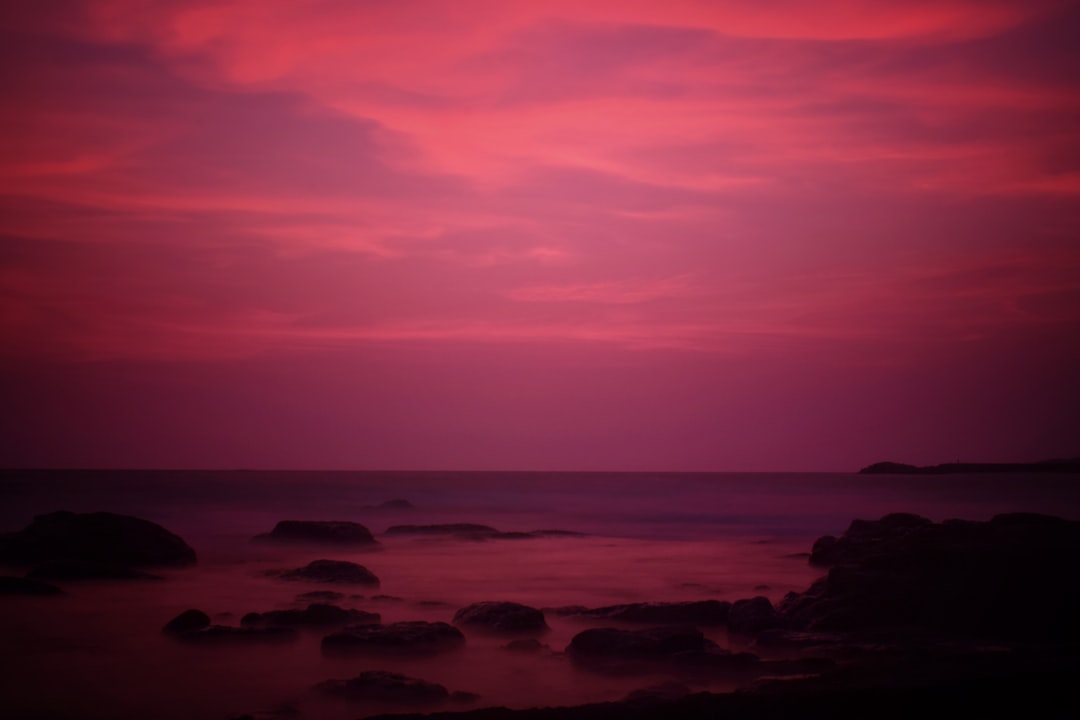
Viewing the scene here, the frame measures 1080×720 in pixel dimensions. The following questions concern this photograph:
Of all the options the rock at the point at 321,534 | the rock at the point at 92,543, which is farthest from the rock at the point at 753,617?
the rock at the point at 321,534

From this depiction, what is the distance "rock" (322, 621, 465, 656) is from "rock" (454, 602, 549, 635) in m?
1.28

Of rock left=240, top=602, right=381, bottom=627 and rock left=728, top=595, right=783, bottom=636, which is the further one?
rock left=240, top=602, right=381, bottom=627

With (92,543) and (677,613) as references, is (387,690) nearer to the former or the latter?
(677,613)

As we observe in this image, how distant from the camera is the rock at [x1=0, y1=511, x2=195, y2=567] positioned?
25.4m

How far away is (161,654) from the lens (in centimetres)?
1475

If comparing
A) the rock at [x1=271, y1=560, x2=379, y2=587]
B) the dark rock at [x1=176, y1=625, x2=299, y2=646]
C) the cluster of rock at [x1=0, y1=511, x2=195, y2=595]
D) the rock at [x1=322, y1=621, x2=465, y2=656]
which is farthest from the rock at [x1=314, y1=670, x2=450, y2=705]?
the cluster of rock at [x1=0, y1=511, x2=195, y2=595]

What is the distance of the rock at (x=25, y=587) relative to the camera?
65.3 ft

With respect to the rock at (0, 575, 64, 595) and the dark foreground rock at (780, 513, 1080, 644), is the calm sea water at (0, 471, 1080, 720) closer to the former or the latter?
the rock at (0, 575, 64, 595)

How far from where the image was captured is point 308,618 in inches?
657

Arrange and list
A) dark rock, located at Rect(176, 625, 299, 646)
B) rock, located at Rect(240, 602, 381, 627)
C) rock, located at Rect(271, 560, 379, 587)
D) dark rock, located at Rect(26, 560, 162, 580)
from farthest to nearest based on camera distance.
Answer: rock, located at Rect(271, 560, 379, 587)
dark rock, located at Rect(26, 560, 162, 580)
rock, located at Rect(240, 602, 381, 627)
dark rock, located at Rect(176, 625, 299, 646)

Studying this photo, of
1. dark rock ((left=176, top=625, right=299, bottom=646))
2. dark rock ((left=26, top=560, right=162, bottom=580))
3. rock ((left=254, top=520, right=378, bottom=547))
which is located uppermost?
dark rock ((left=26, top=560, right=162, bottom=580))

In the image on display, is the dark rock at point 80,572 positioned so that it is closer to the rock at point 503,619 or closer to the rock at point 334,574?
the rock at point 334,574

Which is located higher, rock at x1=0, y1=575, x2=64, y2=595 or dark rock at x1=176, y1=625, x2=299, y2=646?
rock at x1=0, y1=575, x2=64, y2=595

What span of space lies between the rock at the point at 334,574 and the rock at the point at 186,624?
666cm
